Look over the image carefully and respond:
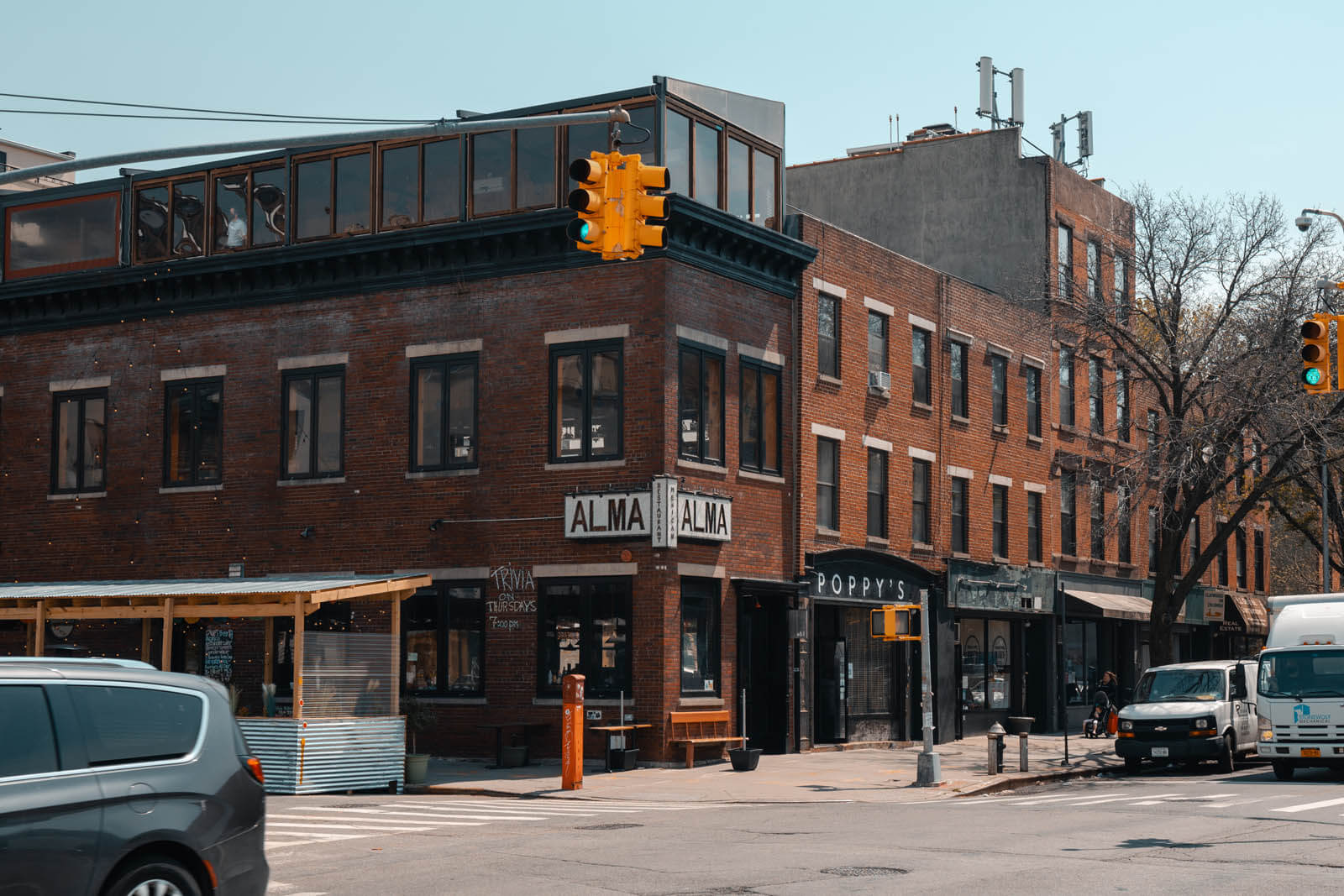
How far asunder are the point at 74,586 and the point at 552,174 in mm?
11316

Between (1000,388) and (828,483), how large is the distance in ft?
29.3

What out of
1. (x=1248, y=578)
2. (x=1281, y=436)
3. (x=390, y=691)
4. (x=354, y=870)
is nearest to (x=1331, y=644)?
(x=1281, y=436)

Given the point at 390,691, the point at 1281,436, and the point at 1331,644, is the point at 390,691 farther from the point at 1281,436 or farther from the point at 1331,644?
the point at 1281,436

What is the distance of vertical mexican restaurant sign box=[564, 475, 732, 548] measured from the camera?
26781 millimetres

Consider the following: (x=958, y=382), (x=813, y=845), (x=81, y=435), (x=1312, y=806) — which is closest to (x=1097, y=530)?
(x=958, y=382)

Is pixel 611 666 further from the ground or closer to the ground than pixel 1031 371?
closer to the ground

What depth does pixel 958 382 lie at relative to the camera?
37.2 meters

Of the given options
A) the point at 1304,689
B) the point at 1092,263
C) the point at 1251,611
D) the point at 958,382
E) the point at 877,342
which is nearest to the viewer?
the point at 1304,689

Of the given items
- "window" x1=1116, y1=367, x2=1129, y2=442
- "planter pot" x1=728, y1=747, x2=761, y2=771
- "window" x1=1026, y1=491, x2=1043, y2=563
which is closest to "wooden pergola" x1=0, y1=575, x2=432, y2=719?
"planter pot" x1=728, y1=747, x2=761, y2=771

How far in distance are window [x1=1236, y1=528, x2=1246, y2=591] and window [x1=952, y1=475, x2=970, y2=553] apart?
21.9 metres

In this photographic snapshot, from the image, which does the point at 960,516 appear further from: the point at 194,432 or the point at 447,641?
the point at 194,432

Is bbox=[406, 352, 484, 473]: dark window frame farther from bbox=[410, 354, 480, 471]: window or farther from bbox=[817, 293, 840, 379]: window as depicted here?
bbox=[817, 293, 840, 379]: window

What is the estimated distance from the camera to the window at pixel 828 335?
105 ft

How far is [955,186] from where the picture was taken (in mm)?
42656
